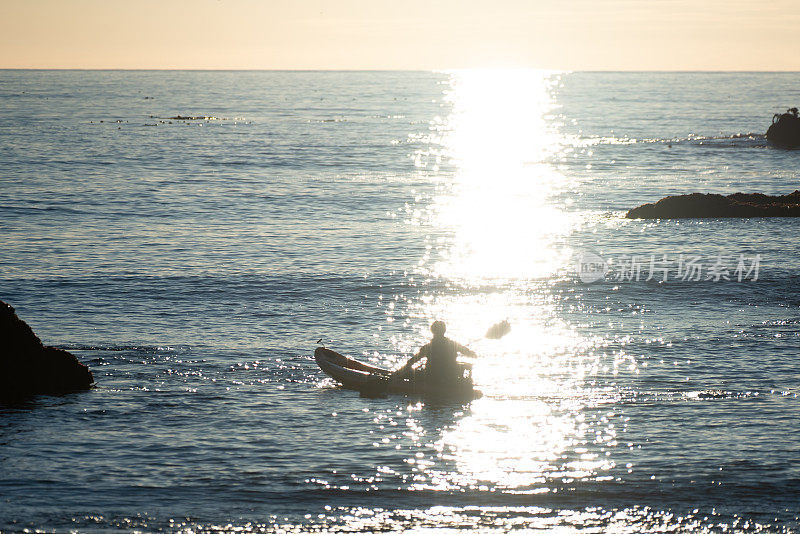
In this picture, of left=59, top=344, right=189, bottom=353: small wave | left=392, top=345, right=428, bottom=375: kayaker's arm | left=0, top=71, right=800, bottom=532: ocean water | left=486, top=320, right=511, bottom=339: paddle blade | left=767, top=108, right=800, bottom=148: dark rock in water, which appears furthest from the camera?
left=767, top=108, right=800, bottom=148: dark rock in water

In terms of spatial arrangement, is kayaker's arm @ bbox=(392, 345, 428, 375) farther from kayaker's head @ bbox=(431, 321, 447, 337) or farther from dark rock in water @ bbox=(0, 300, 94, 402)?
dark rock in water @ bbox=(0, 300, 94, 402)

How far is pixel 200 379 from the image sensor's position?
20.9 metres

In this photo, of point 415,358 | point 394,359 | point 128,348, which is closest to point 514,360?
point 394,359

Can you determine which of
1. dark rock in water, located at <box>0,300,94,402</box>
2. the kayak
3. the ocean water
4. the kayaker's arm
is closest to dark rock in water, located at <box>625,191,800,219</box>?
the ocean water

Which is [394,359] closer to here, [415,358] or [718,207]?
[415,358]

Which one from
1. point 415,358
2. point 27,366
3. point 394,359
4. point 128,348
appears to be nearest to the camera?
point 27,366

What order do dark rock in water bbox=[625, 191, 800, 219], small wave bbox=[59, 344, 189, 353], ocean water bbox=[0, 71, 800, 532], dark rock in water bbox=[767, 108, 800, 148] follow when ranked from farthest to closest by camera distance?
dark rock in water bbox=[767, 108, 800, 148], dark rock in water bbox=[625, 191, 800, 219], small wave bbox=[59, 344, 189, 353], ocean water bbox=[0, 71, 800, 532]

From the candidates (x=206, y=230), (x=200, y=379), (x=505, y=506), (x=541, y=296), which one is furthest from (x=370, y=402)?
(x=206, y=230)

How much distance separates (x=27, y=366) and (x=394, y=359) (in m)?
8.52

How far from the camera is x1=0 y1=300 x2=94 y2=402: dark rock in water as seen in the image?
63.5 ft

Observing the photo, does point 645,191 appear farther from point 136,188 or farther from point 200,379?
point 200,379

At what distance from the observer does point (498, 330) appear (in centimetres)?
2219

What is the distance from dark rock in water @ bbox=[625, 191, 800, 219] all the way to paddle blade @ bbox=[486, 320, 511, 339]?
89.9ft

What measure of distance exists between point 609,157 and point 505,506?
81.4 metres
